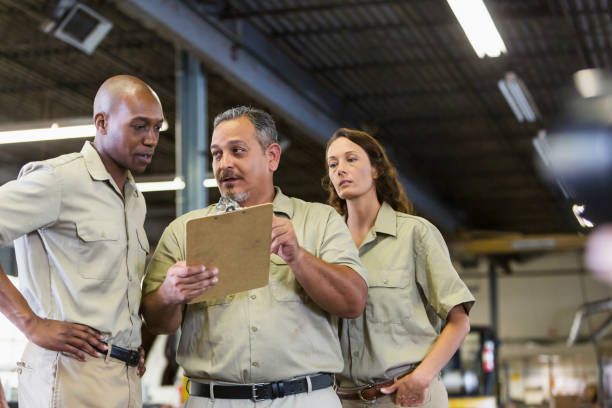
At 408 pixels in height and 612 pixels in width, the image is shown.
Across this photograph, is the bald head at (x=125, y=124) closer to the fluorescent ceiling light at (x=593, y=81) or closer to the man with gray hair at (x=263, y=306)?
the man with gray hair at (x=263, y=306)

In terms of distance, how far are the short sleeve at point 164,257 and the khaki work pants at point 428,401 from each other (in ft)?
2.85

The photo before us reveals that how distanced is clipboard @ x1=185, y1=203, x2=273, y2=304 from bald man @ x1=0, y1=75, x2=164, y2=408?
1.13ft

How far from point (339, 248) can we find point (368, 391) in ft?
2.17

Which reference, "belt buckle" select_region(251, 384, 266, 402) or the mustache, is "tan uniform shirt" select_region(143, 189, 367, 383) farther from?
the mustache

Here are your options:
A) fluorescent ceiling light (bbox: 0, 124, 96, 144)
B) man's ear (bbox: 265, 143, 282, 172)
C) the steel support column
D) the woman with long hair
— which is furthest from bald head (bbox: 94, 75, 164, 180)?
the steel support column

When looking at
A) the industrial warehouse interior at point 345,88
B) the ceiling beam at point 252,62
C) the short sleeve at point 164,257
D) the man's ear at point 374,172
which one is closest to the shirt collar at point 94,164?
the short sleeve at point 164,257

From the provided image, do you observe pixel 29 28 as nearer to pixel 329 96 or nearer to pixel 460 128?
pixel 329 96

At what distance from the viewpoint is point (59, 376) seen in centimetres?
236

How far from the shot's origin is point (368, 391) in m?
2.97

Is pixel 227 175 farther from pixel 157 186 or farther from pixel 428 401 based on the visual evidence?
pixel 157 186

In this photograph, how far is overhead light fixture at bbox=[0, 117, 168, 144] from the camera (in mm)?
7280

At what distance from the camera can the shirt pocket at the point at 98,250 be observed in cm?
245

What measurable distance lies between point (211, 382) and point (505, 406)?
1373cm

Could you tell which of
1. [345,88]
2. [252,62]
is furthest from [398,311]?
[345,88]
